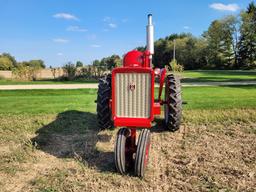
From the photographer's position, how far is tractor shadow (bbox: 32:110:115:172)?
5789mm

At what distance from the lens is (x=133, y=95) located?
16.7 feet

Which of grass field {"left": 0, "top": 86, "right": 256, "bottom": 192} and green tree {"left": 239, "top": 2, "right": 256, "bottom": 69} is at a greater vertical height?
green tree {"left": 239, "top": 2, "right": 256, "bottom": 69}

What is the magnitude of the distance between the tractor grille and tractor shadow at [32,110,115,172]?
3.26 ft

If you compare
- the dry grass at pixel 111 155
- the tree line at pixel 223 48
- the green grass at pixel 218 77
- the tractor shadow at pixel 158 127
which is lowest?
the dry grass at pixel 111 155

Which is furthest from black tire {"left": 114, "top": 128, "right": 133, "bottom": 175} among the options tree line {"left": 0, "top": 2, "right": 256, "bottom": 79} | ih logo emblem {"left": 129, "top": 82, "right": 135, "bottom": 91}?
tree line {"left": 0, "top": 2, "right": 256, "bottom": 79}

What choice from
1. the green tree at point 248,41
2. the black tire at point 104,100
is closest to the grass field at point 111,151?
the black tire at point 104,100

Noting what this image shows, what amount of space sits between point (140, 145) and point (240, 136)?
2.96 meters

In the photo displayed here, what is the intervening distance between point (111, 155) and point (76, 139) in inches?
49.8

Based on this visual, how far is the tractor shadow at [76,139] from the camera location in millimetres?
5789

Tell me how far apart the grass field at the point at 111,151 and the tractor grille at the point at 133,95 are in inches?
37.1

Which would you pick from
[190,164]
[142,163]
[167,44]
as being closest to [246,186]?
[190,164]

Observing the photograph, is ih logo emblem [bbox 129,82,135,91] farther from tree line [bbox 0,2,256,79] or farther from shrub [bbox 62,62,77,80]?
tree line [bbox 0,2,256,79]

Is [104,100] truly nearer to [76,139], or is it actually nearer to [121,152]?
[76,139]

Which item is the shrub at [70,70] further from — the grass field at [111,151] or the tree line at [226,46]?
the tree line at [226,46]
